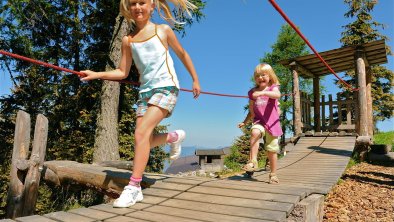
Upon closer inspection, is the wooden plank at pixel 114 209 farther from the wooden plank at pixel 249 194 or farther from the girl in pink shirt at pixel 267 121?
the girl in pink shirt at pixel 267 121

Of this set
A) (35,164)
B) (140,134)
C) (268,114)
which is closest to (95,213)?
(140,134)

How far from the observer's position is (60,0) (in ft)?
46.8

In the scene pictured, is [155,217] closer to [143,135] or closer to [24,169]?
[143,135]

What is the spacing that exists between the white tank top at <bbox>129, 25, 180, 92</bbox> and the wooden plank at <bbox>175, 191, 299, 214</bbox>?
1057 millimetres

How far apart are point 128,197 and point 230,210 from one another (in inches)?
34.9

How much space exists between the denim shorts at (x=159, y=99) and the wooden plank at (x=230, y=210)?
0.84 metres

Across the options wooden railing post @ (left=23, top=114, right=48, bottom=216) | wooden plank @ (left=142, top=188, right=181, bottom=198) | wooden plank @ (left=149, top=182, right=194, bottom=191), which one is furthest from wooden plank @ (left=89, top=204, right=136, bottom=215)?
wooden railing post @ (left=23, top=114, right=48, bottom=216)

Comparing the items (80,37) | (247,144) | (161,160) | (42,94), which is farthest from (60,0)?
(247,144)

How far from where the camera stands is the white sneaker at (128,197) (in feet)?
9.54

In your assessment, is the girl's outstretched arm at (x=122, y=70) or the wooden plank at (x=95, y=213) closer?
the wooden plank at (x=95, y=213)

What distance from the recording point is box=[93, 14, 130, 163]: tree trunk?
1073 cm

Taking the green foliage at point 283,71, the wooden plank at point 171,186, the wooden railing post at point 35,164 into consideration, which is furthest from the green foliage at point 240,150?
the wooden plank at point 171,186

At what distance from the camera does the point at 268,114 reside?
4.14 m

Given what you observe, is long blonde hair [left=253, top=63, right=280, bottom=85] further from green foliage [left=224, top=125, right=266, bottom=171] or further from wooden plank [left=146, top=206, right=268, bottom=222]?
green foliage [left=224, top=125, right=266, bottom=171]
